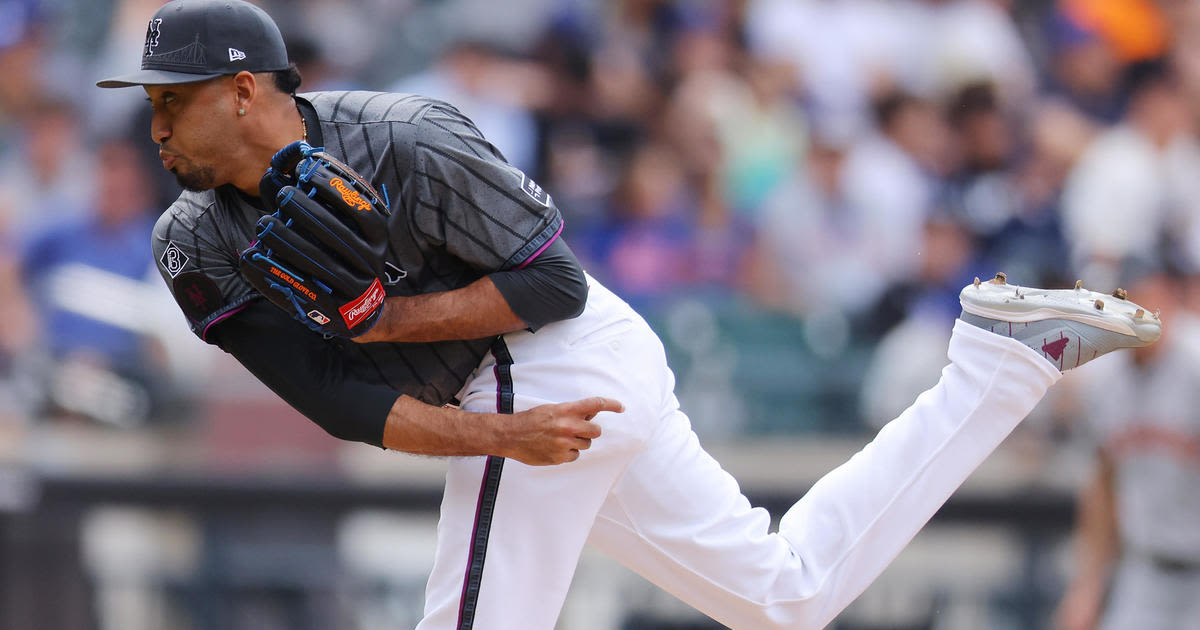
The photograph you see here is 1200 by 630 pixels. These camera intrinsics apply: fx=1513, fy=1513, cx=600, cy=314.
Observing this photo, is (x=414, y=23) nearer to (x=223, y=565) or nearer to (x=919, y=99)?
(x=919, y=99)

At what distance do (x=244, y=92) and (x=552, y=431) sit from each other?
999mm

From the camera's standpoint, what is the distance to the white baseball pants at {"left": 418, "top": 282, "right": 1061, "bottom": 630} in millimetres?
3439

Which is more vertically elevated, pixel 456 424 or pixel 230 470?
pixel 456 424

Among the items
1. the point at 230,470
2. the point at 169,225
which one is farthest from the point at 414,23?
the point at 169,225

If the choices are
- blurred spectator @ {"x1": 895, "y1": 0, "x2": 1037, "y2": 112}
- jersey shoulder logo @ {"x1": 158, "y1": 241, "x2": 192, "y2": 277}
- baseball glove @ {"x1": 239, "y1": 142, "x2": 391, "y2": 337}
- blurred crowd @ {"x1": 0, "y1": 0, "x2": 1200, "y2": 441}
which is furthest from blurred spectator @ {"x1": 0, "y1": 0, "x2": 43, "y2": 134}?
baseball glove @ {"x1": 239, "y1": 142, "x2": 391, "y2": 337}

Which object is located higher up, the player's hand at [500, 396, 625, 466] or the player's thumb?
the player's thumb

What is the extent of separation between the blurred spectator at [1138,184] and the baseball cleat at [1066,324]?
12.4 ft

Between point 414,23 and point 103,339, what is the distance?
11.4 ft

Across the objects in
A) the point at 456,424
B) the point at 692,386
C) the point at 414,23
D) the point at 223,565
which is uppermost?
the point at 456,424

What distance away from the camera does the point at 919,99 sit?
8695 millimetres

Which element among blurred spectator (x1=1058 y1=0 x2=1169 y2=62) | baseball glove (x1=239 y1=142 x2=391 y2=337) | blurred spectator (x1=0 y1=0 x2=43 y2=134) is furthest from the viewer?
blurred spectator (x1=1058 y1=0 x2=1169 y2=62)

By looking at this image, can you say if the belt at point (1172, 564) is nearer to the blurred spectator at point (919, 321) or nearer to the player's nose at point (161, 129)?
the blurred spectator at point (919, 321)

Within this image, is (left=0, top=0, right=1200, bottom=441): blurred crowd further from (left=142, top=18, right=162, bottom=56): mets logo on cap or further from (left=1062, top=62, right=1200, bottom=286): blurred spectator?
(left=142, top=18, right=162, bottom=56): mets logo on cap

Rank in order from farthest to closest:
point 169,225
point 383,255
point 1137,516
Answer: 1. point 1137,516
2. point 169,225
3. point 383,255
